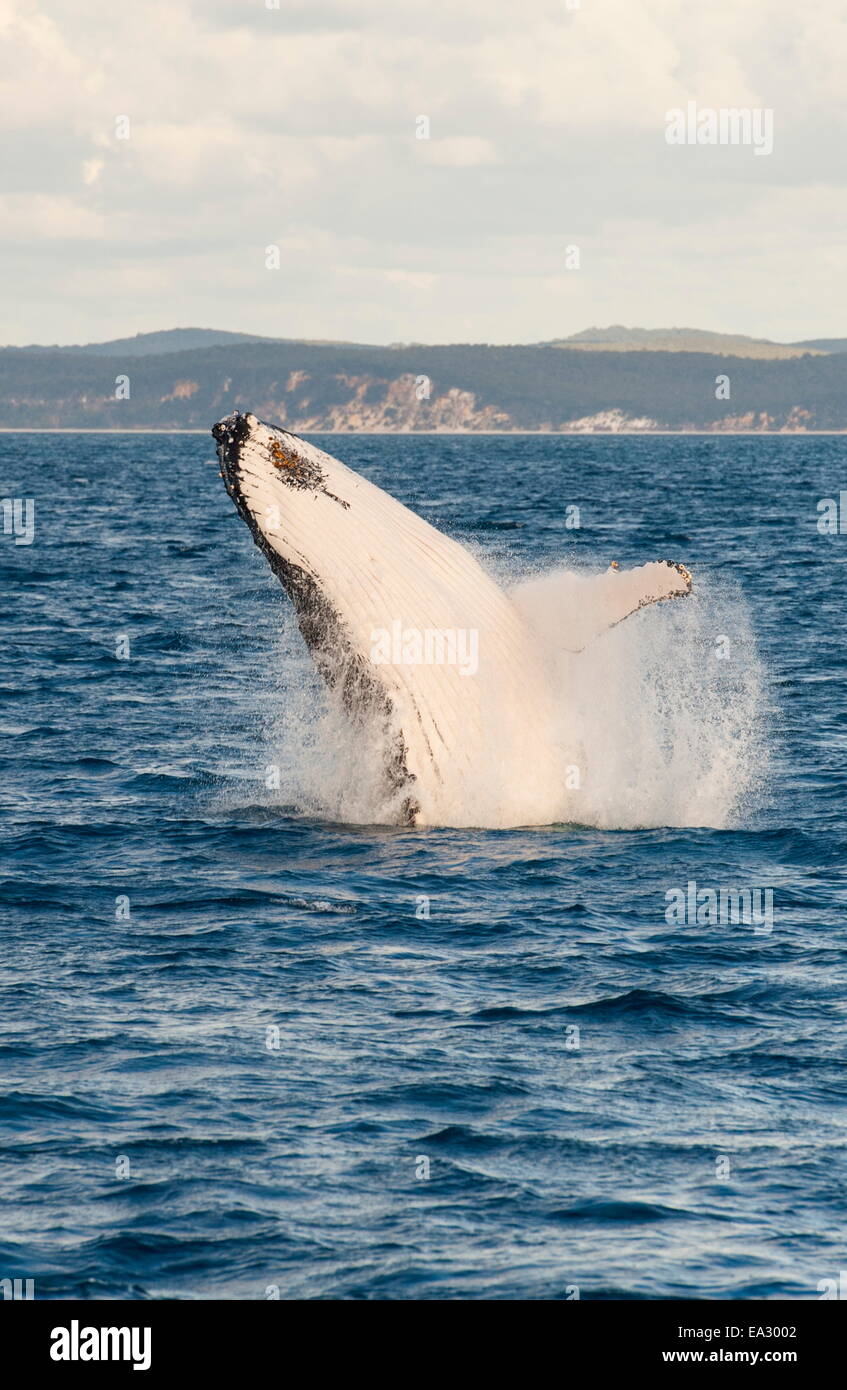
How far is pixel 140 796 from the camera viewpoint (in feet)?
69.9

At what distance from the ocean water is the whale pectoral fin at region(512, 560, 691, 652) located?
Answer: 1504 mm

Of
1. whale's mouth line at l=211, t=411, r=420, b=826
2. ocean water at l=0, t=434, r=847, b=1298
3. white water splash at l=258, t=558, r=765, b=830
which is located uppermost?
whale's mouth line at l=211, t=411, r=420, b=826

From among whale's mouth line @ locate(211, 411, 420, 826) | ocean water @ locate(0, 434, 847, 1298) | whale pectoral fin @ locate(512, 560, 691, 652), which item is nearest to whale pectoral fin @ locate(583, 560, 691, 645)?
whale pectoral fin @ locate(512, 560, 691, 652)

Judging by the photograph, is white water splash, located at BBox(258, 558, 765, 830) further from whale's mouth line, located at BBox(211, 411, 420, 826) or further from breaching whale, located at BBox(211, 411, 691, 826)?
whale's mouth line, located at BBox(211, 411, 420, 826)

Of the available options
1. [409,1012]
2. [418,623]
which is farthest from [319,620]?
[409,1012]

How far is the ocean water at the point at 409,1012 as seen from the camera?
10.1 meters

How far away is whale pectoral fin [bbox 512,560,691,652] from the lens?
664 inches

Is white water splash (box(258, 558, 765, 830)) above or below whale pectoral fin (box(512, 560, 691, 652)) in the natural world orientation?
below

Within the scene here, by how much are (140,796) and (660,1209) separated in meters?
12.0

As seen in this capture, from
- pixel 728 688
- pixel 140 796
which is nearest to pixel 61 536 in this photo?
pixel 728 688

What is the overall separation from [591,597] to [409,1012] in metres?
5.27

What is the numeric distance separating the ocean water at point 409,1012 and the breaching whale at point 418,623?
0.67 metres
